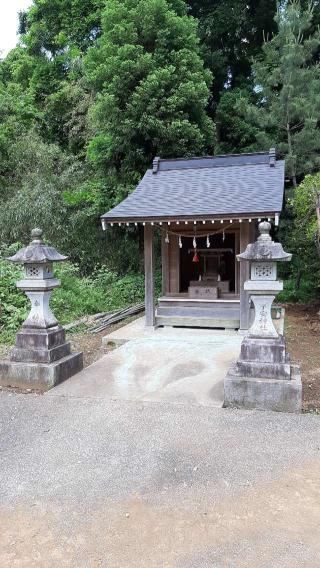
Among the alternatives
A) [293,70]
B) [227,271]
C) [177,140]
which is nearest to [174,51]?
[177,140]

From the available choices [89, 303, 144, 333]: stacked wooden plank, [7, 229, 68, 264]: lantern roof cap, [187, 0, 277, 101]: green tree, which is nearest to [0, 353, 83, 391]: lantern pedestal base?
[7, 229, 68, 264]: lantern roof cap

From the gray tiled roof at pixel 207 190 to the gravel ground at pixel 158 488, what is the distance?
13.9 ft

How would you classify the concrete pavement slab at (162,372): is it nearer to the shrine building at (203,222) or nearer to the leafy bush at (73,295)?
the shrine building at (203,222)

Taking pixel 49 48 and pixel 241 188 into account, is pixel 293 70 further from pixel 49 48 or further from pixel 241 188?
pixel 49 48

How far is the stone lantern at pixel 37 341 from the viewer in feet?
15.8

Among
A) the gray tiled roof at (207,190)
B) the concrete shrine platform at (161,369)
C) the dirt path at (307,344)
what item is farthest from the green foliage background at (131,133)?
the concrete shrine platform at (161,369)

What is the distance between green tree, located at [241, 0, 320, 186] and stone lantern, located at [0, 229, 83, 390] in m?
9.54

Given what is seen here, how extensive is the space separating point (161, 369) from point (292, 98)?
1013cm

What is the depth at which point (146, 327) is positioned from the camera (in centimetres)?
795

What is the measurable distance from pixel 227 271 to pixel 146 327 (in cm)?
285

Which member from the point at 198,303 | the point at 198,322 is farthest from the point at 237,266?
the point at 198,322

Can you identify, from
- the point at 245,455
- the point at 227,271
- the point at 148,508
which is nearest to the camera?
the point at 148,508

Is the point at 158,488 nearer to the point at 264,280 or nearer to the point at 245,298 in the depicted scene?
the point at 264,280

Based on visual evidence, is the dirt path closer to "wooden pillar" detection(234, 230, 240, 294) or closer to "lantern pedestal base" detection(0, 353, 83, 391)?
"wooden pillar" detection(234, 230, 240, 294)
